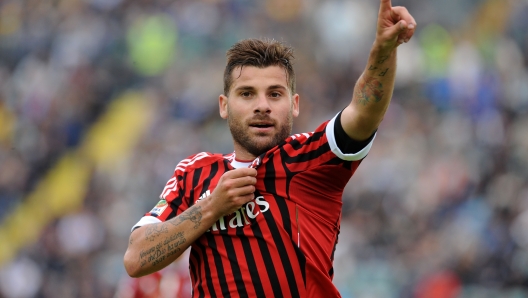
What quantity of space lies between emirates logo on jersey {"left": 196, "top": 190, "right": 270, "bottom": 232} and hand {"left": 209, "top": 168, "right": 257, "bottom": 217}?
0.22 feet

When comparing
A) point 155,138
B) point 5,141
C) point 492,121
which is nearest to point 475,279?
point 492,121

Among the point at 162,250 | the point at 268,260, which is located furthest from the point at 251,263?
the point at 162,250

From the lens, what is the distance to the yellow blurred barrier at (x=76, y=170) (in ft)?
33.5

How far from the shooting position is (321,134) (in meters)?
3.03

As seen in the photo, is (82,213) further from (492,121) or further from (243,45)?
(243,45)

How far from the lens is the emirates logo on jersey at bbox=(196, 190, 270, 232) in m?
3.12

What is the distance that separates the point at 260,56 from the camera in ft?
11.0

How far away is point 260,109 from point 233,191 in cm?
43

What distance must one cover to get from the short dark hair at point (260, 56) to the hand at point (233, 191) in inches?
22.0

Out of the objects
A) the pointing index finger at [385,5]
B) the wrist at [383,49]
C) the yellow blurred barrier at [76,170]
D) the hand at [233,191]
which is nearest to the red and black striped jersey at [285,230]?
the hand at [233,191]

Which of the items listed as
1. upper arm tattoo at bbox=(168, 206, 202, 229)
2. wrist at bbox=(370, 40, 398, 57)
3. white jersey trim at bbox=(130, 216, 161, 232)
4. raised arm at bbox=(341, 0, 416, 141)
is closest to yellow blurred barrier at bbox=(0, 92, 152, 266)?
white jersey trim at bbox=(130, 216, 161, 232)

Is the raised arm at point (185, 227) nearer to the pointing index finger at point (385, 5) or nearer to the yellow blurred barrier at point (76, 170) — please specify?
the pointing index finger at point (385, 5)

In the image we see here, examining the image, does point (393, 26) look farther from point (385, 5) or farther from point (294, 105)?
point (294, 105)

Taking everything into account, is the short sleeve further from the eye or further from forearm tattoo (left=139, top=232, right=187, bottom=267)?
the eye
